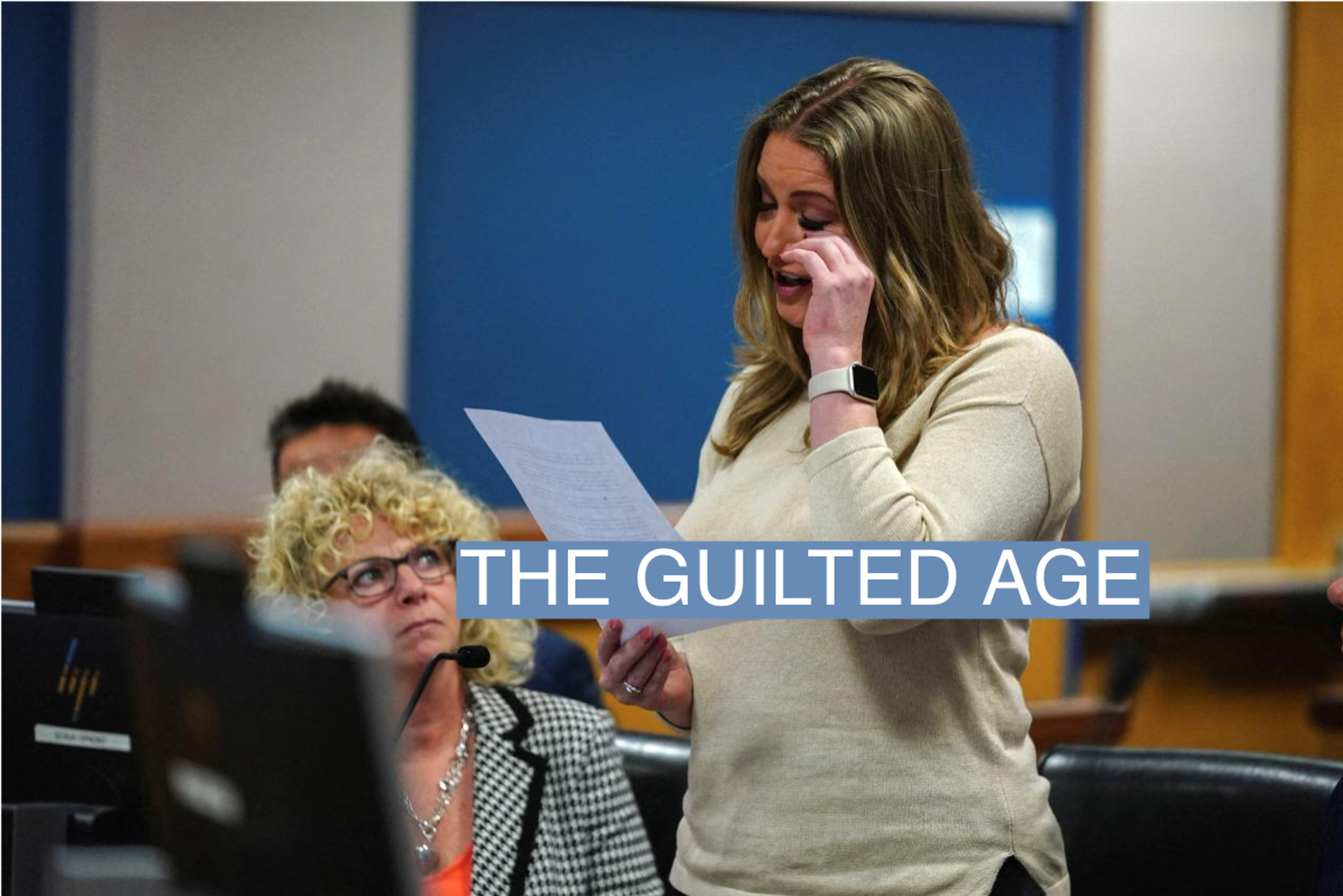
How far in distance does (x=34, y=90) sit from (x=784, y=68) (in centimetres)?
151

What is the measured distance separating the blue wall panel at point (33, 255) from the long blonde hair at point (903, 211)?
2.05 meters

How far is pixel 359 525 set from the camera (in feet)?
6.28

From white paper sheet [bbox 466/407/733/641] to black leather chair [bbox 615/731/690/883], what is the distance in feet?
2.64

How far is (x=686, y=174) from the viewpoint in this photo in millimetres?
3375

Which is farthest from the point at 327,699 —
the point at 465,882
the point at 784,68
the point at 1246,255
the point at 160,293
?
the point at 1246,255

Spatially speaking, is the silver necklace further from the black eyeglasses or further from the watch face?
the watch face


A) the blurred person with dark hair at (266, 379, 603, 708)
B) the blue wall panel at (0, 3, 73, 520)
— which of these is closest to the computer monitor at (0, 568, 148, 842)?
the blurred person with dark hair at (266, 379, 603, 708)

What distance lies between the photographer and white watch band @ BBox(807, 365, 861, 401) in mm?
1269

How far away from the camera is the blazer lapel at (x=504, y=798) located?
5.66ft

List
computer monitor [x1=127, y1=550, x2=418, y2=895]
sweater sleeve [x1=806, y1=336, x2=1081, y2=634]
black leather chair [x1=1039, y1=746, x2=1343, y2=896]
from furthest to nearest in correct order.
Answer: black leather chair [x1=1039, y1=746, x2=1343, y2=896] → sweater sleeve [x1=806, y1=336, x2=1081, y2=634] → computer monitor [x1=127, y1=550, x2=418, y2=895]

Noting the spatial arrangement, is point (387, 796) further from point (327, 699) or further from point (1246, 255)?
point (1246, 255)

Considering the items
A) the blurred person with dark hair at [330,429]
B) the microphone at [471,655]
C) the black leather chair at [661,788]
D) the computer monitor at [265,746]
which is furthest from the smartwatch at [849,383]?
the blurred person with dark hair at [330,429]

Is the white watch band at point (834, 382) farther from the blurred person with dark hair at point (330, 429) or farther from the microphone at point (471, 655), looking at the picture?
the blurred person with dark hair at point (330, 429)

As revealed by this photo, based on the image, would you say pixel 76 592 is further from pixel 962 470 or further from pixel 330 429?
pixel 330 429
